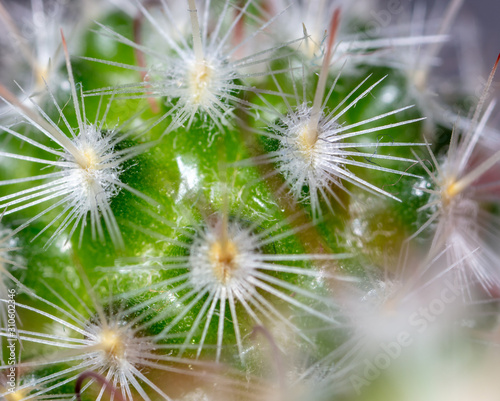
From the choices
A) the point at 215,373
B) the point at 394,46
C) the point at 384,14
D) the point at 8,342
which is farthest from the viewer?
the point at 384,14

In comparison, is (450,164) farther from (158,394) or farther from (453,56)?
(453,56)

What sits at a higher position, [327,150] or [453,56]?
[453,56]

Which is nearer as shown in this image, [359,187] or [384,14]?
[359,187]

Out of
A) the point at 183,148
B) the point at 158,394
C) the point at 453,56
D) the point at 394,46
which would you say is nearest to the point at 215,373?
the point at 158,394

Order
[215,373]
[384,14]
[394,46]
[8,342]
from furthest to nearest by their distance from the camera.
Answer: [384,14] < [394,46] < [8,342] < [215,373]

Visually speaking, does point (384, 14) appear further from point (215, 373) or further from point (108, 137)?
point (215, 373)

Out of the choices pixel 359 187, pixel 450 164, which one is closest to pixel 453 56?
pixel 450 164

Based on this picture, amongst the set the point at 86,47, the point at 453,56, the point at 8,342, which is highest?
the point at 453,56
